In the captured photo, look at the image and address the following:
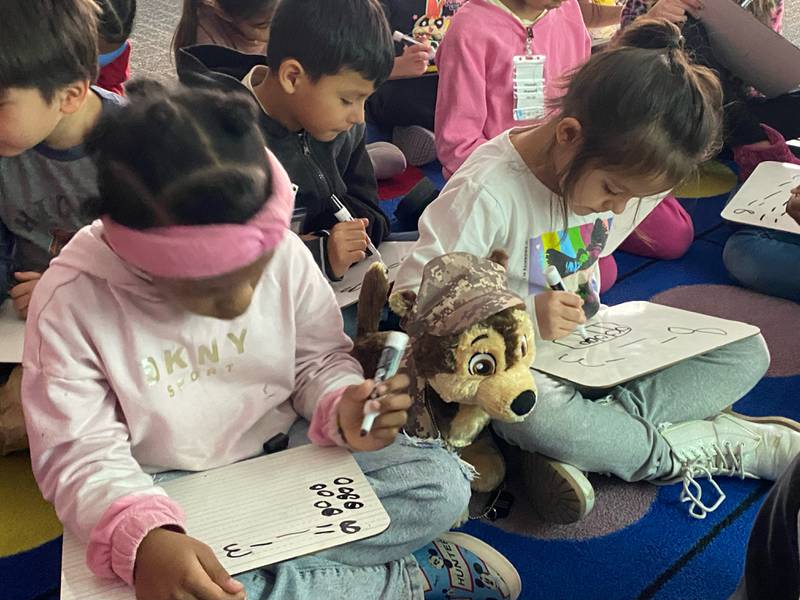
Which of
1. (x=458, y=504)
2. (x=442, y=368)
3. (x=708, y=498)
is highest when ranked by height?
(x=442, y=368)

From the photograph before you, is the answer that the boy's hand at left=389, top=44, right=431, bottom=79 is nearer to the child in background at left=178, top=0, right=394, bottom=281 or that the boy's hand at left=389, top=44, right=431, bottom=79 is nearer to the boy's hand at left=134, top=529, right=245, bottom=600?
the child in background at left=178, top=0, right=394, bottom=281

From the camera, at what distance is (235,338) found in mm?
754

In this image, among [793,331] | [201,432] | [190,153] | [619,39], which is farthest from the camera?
[793,331]

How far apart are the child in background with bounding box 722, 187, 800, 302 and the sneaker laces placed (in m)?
0.48

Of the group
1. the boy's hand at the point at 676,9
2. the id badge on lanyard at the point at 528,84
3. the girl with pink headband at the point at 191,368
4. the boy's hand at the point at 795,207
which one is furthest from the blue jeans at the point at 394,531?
the boy's hand at the point at 676,9

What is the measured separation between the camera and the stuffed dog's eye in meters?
0.76

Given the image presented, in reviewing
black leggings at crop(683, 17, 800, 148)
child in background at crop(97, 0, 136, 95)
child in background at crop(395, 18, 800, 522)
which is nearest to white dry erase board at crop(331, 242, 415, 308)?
child in background at crop(395, 18, 800, 522)

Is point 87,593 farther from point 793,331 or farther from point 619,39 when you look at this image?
point 793,331

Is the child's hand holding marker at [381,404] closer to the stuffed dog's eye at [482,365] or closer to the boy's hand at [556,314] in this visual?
the stuffed dog's eye at [482,365]

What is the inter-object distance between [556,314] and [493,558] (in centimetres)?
28

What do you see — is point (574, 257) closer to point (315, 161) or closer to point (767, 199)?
point (315, 161)

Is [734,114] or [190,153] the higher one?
[190,153]

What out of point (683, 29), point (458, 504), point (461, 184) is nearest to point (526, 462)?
point (458, 504)

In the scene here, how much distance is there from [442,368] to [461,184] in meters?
0.30
